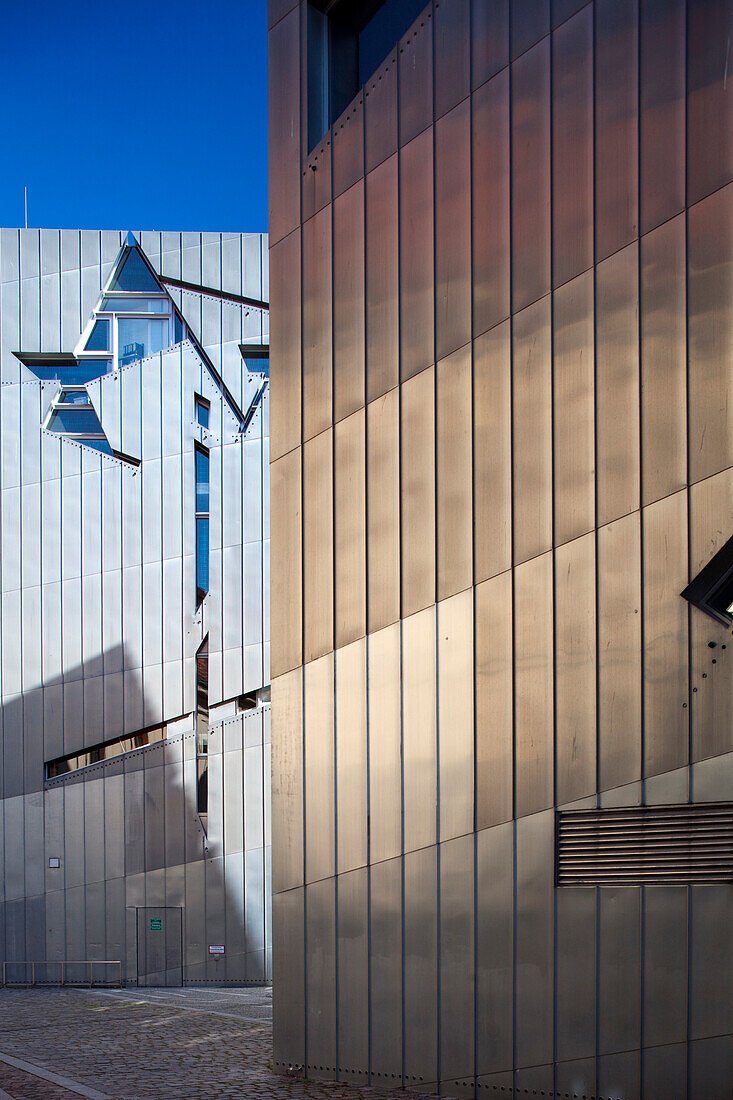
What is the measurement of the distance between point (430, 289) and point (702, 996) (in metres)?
6.75

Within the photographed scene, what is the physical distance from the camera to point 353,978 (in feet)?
33.1

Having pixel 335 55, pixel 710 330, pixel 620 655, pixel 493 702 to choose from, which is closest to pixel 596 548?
pixel 620 655

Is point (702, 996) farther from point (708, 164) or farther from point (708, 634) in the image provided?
point (708, 164)

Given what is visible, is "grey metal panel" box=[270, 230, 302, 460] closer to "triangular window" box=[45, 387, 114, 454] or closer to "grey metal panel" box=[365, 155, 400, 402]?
"grey metal panel" box=[365, 155, 400, 402]

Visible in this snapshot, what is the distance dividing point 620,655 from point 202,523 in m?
15.8

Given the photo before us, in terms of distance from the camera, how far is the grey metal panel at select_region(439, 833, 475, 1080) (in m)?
9.02

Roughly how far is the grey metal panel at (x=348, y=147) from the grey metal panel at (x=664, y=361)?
4079mm

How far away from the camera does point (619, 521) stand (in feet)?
27.6

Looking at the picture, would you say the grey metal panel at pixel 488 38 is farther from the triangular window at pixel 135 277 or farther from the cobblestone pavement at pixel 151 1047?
the triangular window at pixel 135 277

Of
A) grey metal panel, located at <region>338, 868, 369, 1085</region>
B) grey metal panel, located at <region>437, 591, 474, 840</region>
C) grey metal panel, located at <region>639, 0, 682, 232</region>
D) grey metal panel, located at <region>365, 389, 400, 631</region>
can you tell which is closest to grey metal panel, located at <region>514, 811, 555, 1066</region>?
grey metal panel, located at <region>437, 591, 474, 840</region>

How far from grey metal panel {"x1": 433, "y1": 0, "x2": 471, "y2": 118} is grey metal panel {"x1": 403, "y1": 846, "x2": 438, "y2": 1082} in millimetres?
7291

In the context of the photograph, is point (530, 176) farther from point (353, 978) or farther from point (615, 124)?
point (353, 978)

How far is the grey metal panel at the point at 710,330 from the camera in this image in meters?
7.79

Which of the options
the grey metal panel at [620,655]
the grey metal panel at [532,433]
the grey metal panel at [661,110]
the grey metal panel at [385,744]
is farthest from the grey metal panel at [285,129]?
the grey metal panel at [620,655]
